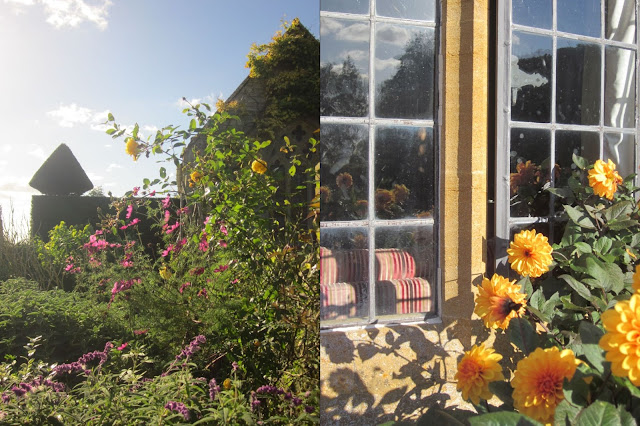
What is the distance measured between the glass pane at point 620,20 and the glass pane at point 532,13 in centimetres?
40

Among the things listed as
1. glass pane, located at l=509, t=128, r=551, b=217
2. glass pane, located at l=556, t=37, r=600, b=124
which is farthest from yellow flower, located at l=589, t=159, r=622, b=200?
glass pane, located at l=556, t=37, r=600, b=124

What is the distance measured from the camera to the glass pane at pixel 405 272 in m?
1.96

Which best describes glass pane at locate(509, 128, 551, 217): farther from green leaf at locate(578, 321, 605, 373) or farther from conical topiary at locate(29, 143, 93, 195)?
conical topiary at locate(29, 143, 93, 195)

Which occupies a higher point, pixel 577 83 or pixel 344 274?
pixel 577 83

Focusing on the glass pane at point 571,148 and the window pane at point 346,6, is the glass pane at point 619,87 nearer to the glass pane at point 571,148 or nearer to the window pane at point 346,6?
the glass pane at point 571,148

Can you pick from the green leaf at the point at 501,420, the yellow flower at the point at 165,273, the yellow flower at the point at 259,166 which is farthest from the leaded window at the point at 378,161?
the green leaf at the point at 501,420

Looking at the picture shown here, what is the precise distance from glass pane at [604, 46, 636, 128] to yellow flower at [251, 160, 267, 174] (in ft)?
5.35

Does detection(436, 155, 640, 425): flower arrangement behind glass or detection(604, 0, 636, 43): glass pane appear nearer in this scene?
detection(436, 155, 640, 425): flower arrangement behind glass

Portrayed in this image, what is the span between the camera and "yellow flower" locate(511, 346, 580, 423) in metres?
1.26

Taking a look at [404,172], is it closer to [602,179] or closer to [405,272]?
[405,272]

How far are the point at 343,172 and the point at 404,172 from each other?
9.9 inches

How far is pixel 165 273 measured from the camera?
1.97 meters

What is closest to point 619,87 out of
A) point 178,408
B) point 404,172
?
point 404,172

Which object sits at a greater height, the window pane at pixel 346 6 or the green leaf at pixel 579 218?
the window pane at pixel 346 6
